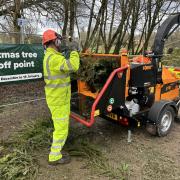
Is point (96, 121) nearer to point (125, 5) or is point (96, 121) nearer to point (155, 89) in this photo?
point (155, 89)

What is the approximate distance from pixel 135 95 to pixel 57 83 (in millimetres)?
1856

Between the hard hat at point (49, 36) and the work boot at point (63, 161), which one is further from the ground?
the hard hat at point (49, 36)

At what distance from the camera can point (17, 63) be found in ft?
24.4

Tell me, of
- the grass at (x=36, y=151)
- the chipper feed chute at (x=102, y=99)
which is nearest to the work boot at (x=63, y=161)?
the grass at (x=36, y=151)

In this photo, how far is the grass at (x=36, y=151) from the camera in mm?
3958

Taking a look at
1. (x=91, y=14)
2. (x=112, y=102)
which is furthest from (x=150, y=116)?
(x=91, y=14)

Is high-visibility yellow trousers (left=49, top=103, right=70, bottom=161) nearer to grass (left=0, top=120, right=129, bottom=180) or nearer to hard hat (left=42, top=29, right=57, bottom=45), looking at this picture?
grass (left=0, top=120, right=129, bottom=180)

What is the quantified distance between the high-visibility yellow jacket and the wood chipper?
59cm

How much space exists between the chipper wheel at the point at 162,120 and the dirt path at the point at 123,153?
0.55 ft

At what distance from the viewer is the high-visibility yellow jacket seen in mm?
3916

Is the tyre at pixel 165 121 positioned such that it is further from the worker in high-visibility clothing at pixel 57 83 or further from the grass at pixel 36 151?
the worker in high-visibility clothing at pixel 57 83

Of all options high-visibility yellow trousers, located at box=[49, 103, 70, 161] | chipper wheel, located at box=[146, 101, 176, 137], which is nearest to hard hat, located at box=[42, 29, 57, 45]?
high-visibility yellow trousers, located at box=[49, 103, 70, 161]

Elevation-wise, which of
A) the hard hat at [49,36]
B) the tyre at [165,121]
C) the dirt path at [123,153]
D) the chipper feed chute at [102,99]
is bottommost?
the dirt path at [123,153]

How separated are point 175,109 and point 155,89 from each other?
2.13 ft
